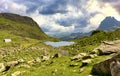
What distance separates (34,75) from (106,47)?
12113 millimetres

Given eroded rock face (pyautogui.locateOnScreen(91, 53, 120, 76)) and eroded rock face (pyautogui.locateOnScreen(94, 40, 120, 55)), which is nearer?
eroded rock face (pyautogui.locateOnScreen(91, 53, 120, 76))

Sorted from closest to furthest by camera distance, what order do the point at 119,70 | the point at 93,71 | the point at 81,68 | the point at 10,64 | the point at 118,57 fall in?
the point at 119,70, the point at 118,57, the point at 93,71, the point at 81,68, the point at 10,64

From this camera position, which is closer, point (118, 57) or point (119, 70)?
point (119, 70)

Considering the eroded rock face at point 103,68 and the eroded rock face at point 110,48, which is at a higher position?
the eroded rock face at point 110,48

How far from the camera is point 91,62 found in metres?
41.3

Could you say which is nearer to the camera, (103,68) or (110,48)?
(103,68)

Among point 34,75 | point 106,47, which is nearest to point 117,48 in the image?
point 106,47

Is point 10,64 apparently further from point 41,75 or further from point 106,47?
point 106,47

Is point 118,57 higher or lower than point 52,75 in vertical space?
higher

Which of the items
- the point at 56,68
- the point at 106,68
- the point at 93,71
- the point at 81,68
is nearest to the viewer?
the point at 106,68

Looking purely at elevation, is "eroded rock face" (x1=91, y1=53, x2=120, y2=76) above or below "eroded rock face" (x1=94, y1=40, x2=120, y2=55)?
below

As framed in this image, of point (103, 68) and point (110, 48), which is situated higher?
point (110, 48)

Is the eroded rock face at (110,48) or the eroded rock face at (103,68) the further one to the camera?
the eroded rock face at (110,48)

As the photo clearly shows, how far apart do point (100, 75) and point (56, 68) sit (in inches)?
442
